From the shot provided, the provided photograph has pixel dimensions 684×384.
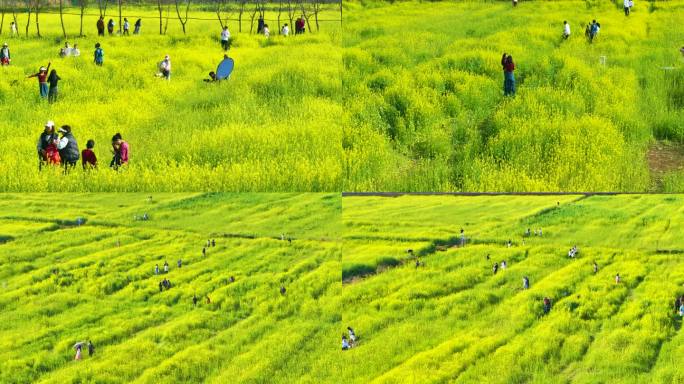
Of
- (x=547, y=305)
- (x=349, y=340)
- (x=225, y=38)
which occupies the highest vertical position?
(x=225, y=38)

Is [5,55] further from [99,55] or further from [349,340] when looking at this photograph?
[349,340]

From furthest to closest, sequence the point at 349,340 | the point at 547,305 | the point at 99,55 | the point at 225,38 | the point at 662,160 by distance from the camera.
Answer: the point at 225,38, the point at 99,55, the point at 662,160, the point at 547,305, the point at 349,340

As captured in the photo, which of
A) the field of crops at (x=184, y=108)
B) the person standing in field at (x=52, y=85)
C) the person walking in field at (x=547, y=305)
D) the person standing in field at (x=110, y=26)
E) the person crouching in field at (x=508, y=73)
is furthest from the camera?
the person standing in field at (x=110, y=26)

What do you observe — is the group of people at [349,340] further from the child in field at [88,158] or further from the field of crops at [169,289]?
the child in field at [88,158]

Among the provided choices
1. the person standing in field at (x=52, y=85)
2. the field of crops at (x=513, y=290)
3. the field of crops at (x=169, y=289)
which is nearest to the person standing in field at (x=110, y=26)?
the person standing in field at (x=52, y=85)

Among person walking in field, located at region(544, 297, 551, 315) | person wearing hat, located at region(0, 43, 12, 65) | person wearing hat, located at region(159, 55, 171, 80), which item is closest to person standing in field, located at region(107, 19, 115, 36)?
person wearing hat, located at region(0, 43, 12, 65)

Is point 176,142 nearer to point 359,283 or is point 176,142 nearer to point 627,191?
point 359,283

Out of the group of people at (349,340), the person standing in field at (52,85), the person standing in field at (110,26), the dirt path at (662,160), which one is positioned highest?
the person standing in field at (110,26)

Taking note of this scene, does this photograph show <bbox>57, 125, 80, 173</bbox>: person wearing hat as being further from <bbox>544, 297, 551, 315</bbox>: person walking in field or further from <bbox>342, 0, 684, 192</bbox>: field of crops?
<bbox>544, 297, 551, 315</bbox>: person walking in field

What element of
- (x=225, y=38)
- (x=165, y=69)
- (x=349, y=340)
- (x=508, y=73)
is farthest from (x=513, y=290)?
(x=225, y=38)

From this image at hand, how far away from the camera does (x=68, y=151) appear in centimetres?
1286

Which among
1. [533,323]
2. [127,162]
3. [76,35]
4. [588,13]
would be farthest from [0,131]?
[588,13]

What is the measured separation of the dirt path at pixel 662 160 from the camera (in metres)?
12.4

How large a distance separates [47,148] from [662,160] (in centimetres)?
1042
